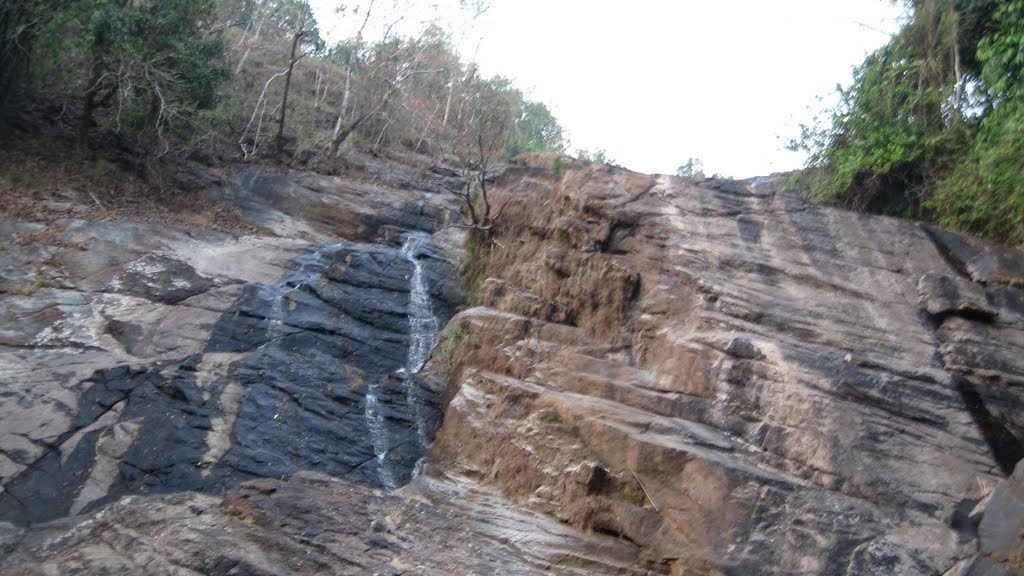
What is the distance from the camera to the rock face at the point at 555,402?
9742 mm

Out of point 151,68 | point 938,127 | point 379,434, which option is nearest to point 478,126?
point 151,68

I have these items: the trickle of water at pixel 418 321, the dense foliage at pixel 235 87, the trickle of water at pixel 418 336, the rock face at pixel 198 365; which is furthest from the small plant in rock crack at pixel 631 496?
the dense foliage at pixel 235 87

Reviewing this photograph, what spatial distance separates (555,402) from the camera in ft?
39.4

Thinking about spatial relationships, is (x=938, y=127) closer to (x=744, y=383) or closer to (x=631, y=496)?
(x=744, y=383)

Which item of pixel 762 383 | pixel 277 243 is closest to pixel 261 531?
pixel 762 383

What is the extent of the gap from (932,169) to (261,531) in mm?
13610

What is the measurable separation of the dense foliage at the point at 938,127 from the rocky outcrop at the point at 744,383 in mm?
1098

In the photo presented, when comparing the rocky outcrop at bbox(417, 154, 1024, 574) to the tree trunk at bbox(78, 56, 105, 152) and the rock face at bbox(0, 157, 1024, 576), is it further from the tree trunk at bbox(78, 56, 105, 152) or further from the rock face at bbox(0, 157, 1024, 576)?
the tree trunk at bbox(78, 56, 105, 152)

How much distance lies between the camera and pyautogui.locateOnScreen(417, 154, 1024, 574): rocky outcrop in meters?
9.94

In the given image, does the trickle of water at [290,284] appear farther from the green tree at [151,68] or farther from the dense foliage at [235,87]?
the green tree at [151,68]

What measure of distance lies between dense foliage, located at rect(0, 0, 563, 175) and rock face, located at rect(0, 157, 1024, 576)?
191 inches

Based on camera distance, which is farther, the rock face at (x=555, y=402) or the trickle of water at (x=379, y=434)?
the trickle of water at (x=379, y=434)

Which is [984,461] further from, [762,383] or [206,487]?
[206,487]

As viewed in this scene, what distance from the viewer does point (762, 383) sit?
11508mm
